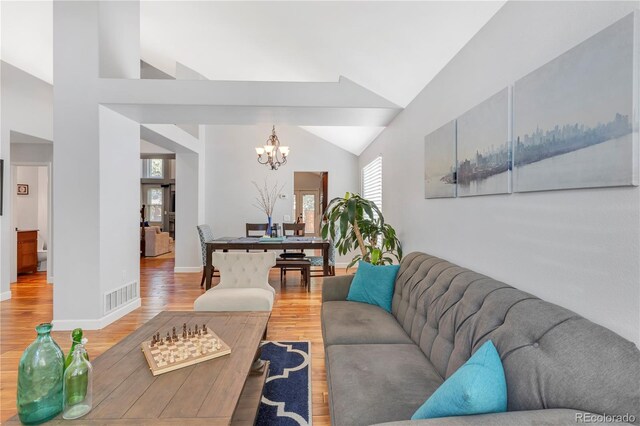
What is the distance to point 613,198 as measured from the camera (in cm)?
113

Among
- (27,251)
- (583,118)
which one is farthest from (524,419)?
(27,251)

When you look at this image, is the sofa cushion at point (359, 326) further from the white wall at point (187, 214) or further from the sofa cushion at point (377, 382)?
the white wall at point (187, 214)


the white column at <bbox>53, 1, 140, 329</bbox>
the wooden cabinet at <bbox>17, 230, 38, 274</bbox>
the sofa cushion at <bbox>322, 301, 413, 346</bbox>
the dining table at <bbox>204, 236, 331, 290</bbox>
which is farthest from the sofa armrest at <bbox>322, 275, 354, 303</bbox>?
the wooden cabinet at <bbox>17, 230, 38, 274</bbox>

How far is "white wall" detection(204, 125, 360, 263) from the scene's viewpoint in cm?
700

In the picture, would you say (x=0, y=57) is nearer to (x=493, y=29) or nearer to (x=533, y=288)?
(x=493, y=29)

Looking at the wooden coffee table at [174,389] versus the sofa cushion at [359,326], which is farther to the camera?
the sofa cushion at [359,326]

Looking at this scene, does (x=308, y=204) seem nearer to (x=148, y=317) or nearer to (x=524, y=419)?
(x=148, y=317)

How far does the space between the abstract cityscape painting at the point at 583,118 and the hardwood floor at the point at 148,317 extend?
183cm

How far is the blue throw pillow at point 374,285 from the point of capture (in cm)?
270

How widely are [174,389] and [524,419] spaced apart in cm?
130

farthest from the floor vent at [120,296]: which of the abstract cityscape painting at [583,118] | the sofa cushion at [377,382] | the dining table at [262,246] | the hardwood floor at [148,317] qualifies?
the abstract cityscape painting at [583,118]

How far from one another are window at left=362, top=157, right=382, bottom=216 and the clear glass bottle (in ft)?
14.4

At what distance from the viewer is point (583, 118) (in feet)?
3.99

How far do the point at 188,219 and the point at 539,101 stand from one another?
6.24 meters
